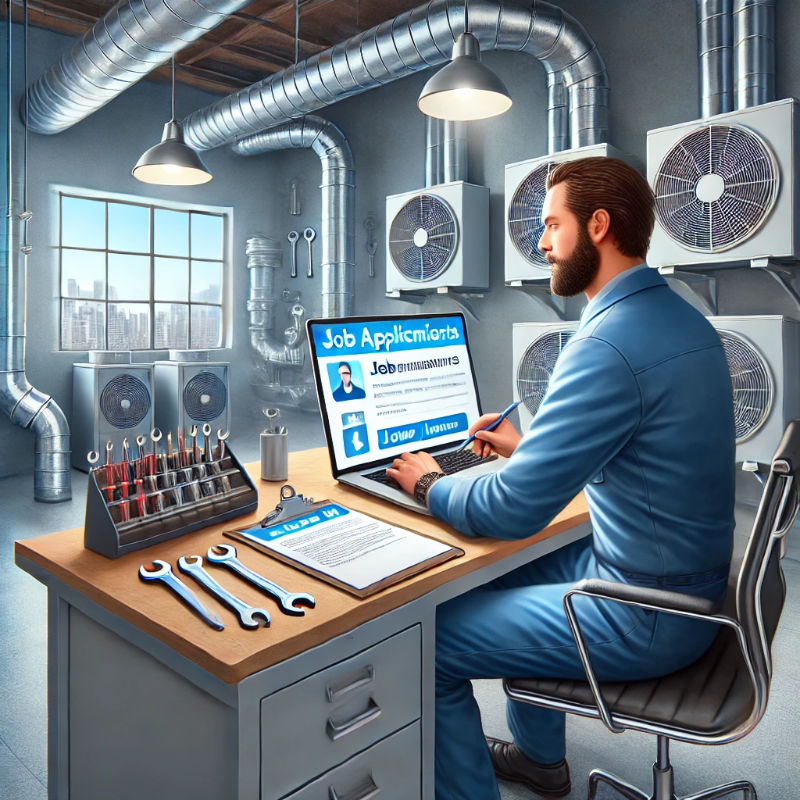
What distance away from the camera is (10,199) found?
476 centimetres

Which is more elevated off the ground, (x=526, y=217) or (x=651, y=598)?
(x=526, y=217)

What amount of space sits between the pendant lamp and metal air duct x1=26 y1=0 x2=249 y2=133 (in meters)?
0.49

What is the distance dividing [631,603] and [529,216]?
3.11 m

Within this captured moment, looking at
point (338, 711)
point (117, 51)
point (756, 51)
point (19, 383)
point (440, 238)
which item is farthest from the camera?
point (19, 383)

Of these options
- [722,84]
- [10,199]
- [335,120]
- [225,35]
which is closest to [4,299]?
[10,199]

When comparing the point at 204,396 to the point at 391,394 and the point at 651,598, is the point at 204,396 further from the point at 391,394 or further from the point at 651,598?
the point at 651,598

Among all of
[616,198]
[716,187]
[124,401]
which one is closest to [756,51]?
[716,187]

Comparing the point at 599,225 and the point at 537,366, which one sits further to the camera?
the point at 537,366

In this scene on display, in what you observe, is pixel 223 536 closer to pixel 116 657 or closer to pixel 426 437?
pixel 116 657

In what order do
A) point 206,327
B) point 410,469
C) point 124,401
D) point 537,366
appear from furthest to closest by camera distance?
point 206,327 < point 124,401 < point 537,366 < point 410,469

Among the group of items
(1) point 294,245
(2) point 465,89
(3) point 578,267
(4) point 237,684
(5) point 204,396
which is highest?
(1) point 294,245

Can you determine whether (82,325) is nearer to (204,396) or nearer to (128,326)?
(128,326)

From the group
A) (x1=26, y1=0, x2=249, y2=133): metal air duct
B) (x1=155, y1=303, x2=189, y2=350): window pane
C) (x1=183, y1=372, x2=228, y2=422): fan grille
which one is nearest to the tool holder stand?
(x1=26, y1=0, x2=249, y2=133): metal air duct

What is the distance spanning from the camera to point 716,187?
9.79 ft
